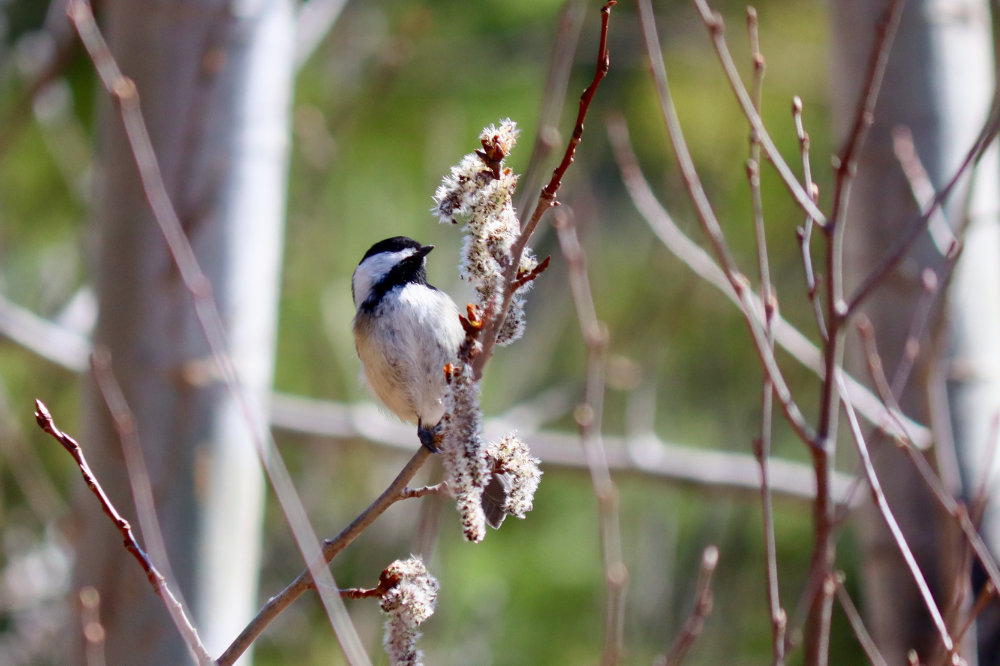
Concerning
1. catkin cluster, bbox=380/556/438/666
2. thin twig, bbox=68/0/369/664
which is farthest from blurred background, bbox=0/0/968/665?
catkin cluster, bbox=380/556/438/666

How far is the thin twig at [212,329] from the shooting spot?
972mm

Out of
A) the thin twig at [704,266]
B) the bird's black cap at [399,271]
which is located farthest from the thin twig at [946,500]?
the bird's black cap at [399,271]

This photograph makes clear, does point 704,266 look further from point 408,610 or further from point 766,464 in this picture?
point 408,610

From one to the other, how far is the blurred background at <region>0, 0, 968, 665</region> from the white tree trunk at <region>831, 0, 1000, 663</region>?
4.62 ft

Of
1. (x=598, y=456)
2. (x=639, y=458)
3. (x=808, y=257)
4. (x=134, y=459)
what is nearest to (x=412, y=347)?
(x=598, y=456)

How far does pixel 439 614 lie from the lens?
156 inches

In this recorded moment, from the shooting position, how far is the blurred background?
11.8 ft

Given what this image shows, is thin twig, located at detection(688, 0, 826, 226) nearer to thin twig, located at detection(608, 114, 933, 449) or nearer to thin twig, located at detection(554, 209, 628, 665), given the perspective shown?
thin twig, located at detection(608, 114, 933, 449)

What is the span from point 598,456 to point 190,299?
2.75 feet

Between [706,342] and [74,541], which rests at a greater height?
[706,342]

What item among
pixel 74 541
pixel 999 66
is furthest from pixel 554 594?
pixel 999 66

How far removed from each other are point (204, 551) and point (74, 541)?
34 cm

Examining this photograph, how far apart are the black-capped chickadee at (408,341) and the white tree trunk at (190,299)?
0.77ft

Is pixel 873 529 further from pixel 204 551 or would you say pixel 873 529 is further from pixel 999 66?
pixel 204 551
